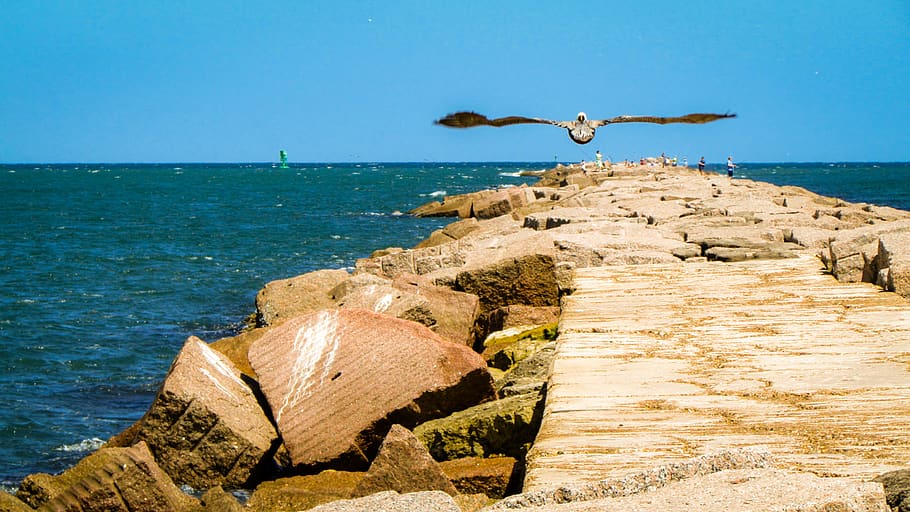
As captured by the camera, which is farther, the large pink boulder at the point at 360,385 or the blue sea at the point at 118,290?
the blue sea at the point at 118,290

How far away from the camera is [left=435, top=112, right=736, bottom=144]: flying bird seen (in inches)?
347

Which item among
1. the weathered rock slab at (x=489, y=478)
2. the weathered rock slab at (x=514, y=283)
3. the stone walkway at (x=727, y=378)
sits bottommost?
the weathered rock slab at (x=489, y=478)

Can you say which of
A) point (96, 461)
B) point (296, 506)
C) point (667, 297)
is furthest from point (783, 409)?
point (96, 461)

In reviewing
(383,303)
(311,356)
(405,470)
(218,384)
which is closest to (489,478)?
(405,470)

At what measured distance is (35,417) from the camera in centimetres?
873

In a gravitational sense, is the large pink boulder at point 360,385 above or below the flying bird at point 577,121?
below

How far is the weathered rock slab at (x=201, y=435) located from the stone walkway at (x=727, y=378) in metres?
2.13

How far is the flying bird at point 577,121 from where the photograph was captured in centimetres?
880

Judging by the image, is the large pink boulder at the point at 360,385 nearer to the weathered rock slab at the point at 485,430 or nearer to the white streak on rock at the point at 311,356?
the white streak on rock at the point at 311,356

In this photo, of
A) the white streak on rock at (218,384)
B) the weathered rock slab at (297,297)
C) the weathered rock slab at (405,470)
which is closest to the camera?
the weathered rock slab at (405,470)

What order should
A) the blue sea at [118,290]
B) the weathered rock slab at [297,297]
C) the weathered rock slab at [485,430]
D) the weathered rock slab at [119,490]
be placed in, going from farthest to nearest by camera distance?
the weathered rock slab at [297,297] → the blue sea at [118,290] → the weathered rock slab at [119,490] → the weathered rock slab at [485,430]

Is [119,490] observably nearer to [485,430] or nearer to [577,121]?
[485,430]

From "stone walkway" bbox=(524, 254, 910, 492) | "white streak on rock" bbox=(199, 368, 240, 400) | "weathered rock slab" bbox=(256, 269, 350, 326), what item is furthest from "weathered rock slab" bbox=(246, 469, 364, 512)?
"weathered rock slab" bbox=(256, 269, 350, 326)

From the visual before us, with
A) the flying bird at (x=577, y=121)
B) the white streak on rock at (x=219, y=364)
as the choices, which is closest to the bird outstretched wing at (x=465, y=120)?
the flying bird at (x=577, y=121)
